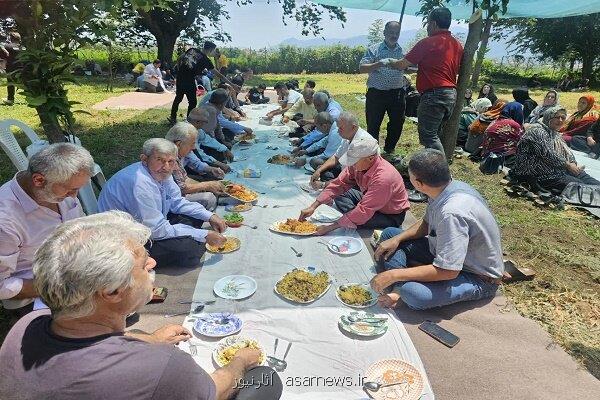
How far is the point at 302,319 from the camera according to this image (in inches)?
114

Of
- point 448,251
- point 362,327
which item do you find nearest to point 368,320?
point 362,327

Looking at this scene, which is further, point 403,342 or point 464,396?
point 403,342

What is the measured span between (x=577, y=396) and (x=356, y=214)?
7.20ft

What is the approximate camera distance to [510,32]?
110 feet

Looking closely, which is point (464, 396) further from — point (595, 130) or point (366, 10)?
point (366, 10)

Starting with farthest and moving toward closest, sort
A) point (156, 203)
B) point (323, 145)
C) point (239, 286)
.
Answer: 1. point (323, 145)
2. point (156, 203)
3. point (239, 286)

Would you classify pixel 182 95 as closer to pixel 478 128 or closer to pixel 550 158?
pixel 478 128

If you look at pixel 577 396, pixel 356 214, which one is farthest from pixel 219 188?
pixel 577 396

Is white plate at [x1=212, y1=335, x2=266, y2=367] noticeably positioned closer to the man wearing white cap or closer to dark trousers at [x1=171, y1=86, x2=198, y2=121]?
the man wearing white cap

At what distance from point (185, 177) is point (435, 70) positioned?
372cm

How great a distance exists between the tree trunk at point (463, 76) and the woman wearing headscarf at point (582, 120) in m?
2.75

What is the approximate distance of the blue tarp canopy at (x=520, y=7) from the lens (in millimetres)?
→ 6645

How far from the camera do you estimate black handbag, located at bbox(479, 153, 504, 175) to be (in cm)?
657

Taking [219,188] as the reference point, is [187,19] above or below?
above
